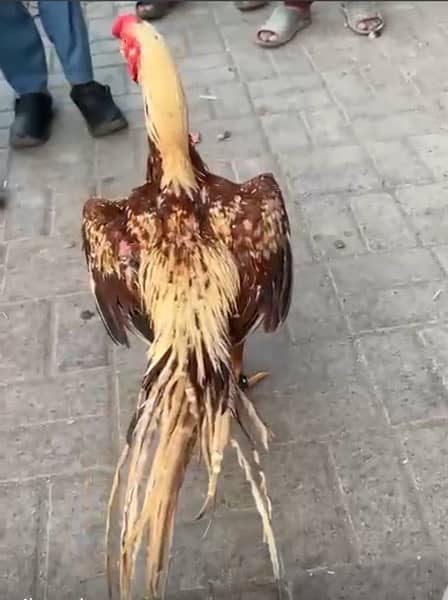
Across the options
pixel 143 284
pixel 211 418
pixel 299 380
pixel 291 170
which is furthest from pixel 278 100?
pixel 211 418

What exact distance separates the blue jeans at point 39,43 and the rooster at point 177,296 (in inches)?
64.9

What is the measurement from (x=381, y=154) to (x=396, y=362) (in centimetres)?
138

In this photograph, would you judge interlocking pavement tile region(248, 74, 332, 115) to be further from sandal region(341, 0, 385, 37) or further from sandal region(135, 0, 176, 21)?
sandal region(135, 0, 176, 21)

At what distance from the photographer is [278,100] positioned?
178 inches

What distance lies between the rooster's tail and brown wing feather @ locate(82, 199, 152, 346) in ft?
0.25

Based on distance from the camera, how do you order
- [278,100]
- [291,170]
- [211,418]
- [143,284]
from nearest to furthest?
[211,418], [143,284], [291,170], [278,100]

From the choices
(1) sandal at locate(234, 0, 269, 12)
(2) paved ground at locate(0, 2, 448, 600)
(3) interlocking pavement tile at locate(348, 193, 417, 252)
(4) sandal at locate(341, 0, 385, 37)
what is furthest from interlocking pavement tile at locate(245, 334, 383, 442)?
(1) sandal at locate(234, 0, 269, 12)

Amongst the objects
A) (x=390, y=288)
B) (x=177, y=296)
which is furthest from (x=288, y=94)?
(x=177, y=296)

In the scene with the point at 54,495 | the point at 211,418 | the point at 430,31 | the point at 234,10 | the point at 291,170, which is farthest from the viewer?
the point at 234,10

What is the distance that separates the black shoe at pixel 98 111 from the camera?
436 centimetres

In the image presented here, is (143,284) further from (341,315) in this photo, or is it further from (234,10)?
(234,10)

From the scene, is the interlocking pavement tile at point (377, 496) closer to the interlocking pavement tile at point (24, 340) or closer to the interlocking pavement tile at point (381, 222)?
the interlocking pavement tile at point (381, 222)

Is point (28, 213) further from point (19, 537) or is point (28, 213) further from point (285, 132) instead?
point (19, 537)

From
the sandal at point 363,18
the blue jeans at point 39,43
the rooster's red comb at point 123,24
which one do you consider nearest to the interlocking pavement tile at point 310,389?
the rooster's red comb at point 123,24
